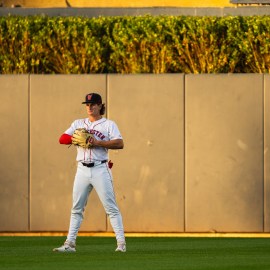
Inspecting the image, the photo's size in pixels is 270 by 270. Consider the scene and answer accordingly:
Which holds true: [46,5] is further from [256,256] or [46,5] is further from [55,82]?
[256,256]

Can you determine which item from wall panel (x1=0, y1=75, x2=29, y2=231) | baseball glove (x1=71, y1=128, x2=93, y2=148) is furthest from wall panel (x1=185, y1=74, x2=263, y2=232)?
baseball glove (x1=71, y1=128, x2=93, y2=148)

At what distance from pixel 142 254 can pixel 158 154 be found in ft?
15.3

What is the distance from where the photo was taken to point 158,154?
2141 centimetres

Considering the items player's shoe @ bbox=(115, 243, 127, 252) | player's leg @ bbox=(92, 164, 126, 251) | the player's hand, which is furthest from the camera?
player's shoe @ bbox=(115, 243, 127, 252)

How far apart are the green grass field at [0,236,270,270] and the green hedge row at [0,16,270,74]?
3188 mm

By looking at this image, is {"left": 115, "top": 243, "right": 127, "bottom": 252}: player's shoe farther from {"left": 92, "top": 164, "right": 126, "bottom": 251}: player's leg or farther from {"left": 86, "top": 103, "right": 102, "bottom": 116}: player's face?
{"left": 86, "top": 103, "right": 102, "bottom": 116}: player's face

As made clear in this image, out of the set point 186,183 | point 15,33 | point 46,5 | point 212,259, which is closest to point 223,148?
point 186,183

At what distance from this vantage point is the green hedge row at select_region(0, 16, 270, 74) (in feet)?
73.3

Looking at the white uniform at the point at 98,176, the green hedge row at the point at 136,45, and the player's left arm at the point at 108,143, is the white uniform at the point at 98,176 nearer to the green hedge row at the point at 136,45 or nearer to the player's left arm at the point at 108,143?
the player's left arm at the point at 108,143

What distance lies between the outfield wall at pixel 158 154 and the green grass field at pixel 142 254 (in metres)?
0.84

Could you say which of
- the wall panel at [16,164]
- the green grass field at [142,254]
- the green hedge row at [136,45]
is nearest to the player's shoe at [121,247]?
the green grass field at [142,254]

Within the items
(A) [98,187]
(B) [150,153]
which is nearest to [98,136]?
(A) [98,187]

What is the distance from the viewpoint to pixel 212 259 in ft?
52.9

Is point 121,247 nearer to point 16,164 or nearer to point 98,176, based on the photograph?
point 98,176
